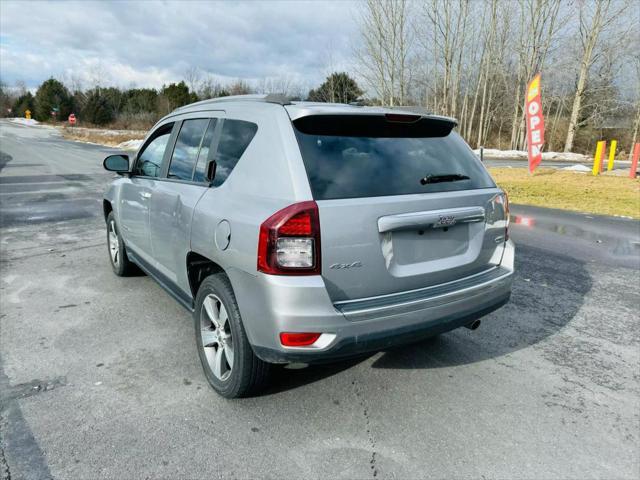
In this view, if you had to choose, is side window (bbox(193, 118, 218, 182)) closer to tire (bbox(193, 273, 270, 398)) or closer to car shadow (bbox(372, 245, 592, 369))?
tire (bbox(193, 273, 270, 398))

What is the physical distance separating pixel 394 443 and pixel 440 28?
111 feet

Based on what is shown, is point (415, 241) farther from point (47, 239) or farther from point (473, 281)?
point (47, 239)

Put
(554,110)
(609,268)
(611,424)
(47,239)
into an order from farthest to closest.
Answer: (554,110) → (47,239) → (609,268) → (611,424)

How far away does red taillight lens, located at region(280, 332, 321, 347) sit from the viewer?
2.41 meters

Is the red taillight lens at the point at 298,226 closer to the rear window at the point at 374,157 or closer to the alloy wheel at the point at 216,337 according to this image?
the rear window at the point at 374,157

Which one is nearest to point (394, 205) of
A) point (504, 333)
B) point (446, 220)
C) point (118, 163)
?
point (446, 220)

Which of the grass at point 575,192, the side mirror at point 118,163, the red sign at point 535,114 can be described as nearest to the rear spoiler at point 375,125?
the side mirror at point 118,163

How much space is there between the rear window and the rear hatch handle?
6.0 inches

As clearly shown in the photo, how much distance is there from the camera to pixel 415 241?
2680 millimetres

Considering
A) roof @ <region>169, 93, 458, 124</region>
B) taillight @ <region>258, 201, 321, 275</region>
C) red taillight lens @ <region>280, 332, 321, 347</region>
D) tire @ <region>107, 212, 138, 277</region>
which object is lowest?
tire @ <region>107, 212, 138, 277</region>

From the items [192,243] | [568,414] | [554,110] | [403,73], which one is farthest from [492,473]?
[554,110]

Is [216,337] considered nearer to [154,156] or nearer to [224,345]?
[224,345]

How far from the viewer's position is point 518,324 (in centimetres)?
416

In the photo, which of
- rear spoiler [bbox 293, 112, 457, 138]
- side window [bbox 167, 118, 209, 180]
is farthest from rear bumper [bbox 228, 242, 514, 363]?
side window [bbox 167, 118, 209, 180]
